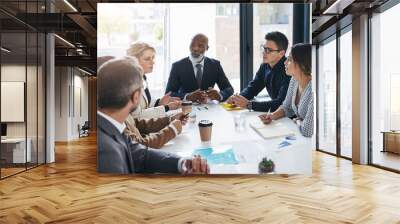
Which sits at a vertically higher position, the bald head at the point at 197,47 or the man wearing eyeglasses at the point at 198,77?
the bald head at the point at 197,47

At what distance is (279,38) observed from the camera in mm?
6168

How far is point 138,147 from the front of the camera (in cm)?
601

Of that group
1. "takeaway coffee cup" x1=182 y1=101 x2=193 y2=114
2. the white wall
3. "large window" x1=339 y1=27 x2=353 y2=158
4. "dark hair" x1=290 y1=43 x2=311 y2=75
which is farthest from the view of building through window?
the white wall

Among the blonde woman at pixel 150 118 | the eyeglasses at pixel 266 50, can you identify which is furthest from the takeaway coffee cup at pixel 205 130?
the eyeglasses at pixel 266 50

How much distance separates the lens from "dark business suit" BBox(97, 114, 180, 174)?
5996 millimetres

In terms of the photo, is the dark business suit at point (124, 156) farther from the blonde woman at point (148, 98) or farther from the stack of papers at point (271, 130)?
the stack of papers at point (271, 130)

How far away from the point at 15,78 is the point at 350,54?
22.2 feet

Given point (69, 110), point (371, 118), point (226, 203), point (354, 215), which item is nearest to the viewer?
point (354, 215)

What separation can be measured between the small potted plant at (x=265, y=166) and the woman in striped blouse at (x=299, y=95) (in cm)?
61

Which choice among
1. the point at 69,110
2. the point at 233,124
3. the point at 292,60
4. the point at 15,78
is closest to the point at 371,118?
the point at 292,60

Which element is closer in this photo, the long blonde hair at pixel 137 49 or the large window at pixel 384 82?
the long blonde hair at pixel 137 49

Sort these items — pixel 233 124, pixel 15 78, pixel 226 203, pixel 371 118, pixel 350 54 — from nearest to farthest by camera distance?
1. pixel 226 203
2. pixel 233 124
3. pixel 15 78
4. pixel 371 118
5. pixel 350 54

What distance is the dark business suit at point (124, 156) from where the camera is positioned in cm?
600

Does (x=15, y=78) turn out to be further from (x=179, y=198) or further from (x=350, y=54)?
(x=350, y=54)
